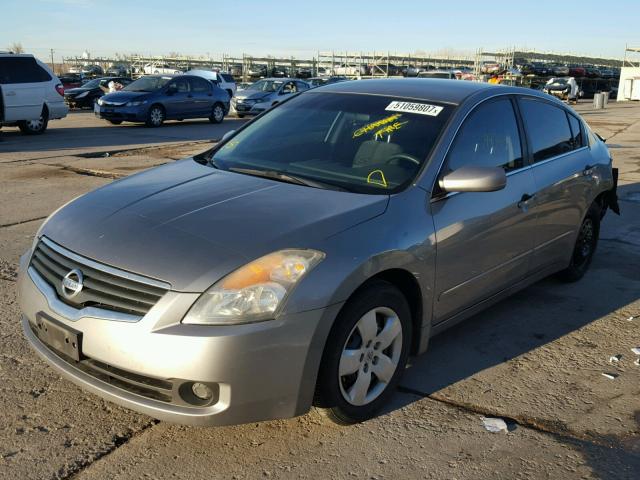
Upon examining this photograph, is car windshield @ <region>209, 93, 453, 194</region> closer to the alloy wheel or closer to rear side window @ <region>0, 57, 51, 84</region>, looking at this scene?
the alloy wheel

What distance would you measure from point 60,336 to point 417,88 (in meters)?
2.67

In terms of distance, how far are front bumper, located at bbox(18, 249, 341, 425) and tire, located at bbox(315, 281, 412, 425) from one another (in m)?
0.12

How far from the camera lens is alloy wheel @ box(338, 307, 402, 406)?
305 cm

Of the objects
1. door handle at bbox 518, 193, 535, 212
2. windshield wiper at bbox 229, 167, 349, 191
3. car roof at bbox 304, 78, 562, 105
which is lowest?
door handle at bbox 518, 193, 535, 212

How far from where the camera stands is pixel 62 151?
1259cm

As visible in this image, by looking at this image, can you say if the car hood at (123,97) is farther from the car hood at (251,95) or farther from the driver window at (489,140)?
the driver window at (489,140)

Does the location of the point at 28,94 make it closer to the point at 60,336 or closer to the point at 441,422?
the point at 60,336

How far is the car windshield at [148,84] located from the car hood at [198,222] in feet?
52.9

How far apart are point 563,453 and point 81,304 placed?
2.26m

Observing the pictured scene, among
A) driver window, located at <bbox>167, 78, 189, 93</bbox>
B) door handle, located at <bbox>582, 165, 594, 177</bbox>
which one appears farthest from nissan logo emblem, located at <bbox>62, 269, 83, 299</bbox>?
driver window, located at <bbox>167, 78, 189, 93</bbox>

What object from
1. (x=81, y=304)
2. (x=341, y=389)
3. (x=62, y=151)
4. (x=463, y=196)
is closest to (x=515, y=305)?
(x=463, y=196)

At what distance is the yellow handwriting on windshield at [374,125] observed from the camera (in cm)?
399

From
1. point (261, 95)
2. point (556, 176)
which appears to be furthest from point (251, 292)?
point (261, 95)

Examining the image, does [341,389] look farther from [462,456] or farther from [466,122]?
[466,122]
